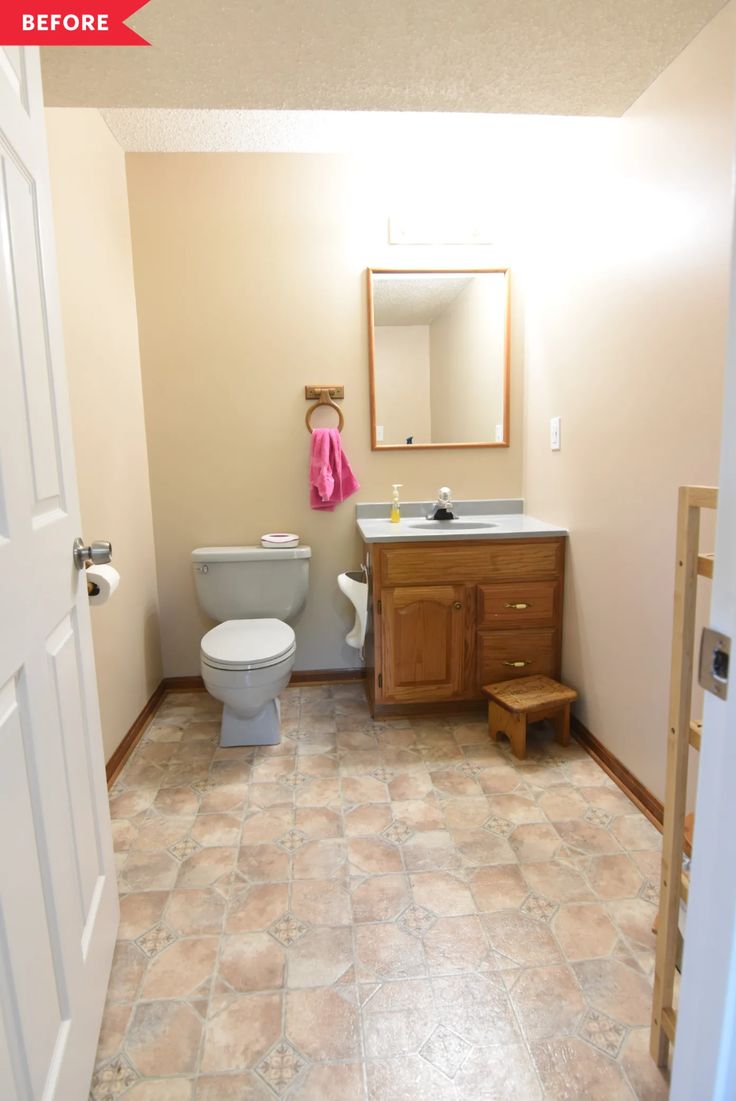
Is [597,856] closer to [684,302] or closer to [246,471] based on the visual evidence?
[684,302]

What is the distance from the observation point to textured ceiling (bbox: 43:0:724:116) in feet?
4.41

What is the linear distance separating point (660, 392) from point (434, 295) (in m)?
1.31

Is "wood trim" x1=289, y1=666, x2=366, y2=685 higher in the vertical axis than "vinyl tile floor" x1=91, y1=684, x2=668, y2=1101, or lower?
higher

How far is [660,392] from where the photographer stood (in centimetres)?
165

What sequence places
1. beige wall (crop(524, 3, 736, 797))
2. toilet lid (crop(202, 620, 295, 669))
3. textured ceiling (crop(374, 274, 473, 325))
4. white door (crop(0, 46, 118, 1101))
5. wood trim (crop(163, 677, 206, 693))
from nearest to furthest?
white door (crop(0, 46, 118, 1101)) → beige wall (crop(524, 3, 736, 797)) → toilet lid (crop(202, 620, 295, 669)) → textured ceiling (crop(374, 274, 473, 325)) → wood trim (crop(163, 677, 206, 693))

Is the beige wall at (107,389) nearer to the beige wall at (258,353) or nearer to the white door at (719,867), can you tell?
the beige wall at (258,353)

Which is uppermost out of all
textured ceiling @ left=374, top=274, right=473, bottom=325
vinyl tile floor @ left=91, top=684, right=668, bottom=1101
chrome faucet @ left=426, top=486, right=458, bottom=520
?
textured ceiling @ left=374, top=274, right=473, bottom=325

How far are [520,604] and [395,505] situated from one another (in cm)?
72

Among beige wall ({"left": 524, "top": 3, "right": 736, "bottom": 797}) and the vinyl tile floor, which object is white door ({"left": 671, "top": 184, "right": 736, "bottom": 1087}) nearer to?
Result: the vinyl tile floor

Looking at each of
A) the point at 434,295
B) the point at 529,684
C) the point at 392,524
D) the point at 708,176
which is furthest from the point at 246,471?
the point at 708,176

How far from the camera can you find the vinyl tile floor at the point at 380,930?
1067mm

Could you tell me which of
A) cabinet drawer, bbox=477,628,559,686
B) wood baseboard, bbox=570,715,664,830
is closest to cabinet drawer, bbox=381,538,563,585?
cabinet drawer, bbox=477,628,559,686

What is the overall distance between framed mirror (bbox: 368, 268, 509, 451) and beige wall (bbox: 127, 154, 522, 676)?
0.06 metres

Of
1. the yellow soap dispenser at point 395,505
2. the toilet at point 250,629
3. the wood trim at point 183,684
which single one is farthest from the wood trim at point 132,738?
the yellow soap dispenser at point 395,505
